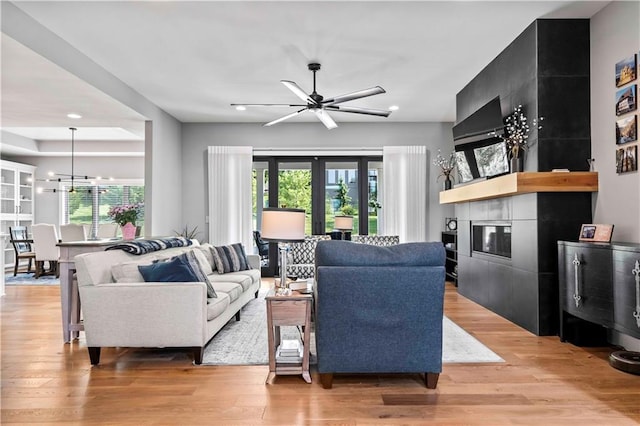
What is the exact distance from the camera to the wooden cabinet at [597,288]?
9.12ft

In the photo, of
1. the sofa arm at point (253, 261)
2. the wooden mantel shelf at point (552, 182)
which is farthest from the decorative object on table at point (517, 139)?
the sofa arm at point (253, 261)

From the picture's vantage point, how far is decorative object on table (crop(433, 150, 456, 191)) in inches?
273

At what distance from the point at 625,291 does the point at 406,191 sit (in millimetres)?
4789

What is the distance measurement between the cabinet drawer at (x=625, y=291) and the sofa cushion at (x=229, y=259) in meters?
3.83

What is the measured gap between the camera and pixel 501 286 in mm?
4574

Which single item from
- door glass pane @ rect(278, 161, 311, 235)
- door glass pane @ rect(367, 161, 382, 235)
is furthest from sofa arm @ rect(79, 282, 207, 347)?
door glass pane @ rect(367, 161, 382, 235)

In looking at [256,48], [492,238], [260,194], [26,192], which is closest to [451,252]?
[492,238]

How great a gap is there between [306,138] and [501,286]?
4.33 metres

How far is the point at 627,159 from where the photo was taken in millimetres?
3326

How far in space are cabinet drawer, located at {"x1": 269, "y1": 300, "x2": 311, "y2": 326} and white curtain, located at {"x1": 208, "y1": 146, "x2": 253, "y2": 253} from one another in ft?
16.0

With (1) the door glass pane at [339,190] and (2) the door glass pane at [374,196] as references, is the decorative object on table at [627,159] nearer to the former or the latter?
(2) the door glass pane at [374,196]

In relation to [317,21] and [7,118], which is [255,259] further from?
[7,118]

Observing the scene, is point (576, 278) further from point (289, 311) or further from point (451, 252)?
point (451, 252)

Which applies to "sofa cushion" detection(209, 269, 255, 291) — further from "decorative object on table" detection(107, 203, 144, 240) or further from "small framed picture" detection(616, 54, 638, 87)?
"small framed picture" detection(616, 54, 638, 87)
